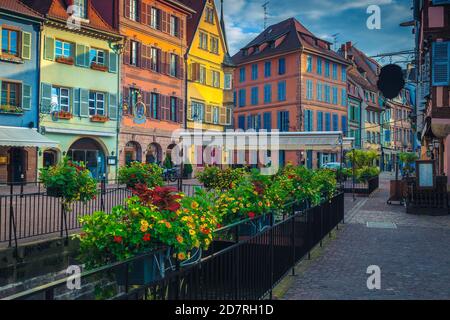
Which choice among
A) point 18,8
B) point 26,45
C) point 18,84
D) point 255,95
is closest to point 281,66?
point 255,95

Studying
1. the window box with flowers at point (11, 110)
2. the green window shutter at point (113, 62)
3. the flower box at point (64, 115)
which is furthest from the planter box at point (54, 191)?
the green window shutter at point (113, 62)

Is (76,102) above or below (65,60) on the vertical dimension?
below

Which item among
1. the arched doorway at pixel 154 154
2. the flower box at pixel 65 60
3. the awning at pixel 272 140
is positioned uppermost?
the flower box at pixel 65 60

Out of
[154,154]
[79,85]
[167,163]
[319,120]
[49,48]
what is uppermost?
[49,48]

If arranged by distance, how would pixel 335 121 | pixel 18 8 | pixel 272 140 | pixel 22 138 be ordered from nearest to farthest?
pixel 22 138 → pixel 18 8 → pixel 272 140 → pixel 335 121

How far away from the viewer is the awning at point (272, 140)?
28156 mm

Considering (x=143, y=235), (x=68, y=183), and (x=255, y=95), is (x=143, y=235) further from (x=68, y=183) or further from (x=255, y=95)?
(x=255, y=95)

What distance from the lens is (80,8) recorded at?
29.0 meters

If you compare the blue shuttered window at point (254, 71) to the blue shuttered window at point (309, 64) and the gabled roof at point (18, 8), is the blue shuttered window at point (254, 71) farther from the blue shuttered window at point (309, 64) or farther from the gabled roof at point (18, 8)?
the gabled roof at point (18, 8)

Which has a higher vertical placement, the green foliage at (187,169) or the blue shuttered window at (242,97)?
the blue shuttered window at (242,97)

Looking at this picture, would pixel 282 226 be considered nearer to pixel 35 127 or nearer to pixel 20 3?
pixel 35 127

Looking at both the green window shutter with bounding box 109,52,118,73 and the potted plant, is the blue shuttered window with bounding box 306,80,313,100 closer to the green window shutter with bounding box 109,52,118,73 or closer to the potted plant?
the green window shutter with bounding box 109,52,118,73

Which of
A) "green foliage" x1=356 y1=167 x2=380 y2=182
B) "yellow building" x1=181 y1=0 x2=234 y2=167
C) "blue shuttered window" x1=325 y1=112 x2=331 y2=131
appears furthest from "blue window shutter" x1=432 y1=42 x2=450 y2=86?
"blue shuttered window" x1=325 y1=112 x2=331 y2=131
